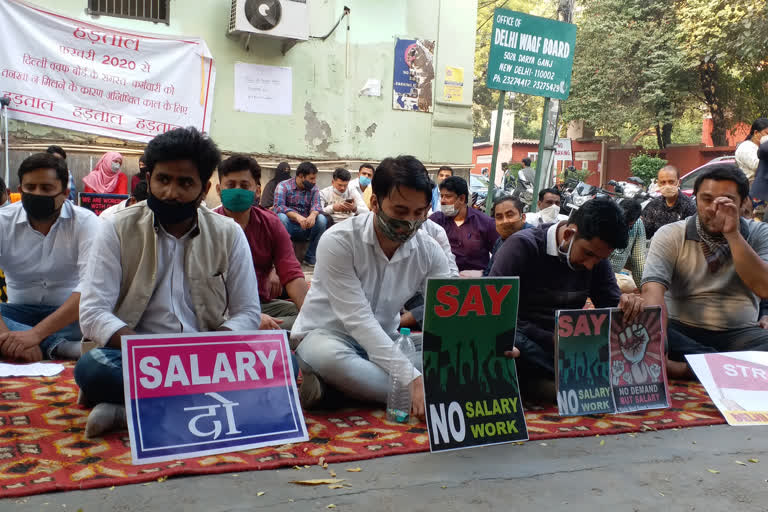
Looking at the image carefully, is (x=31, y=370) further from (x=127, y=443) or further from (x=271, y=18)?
(x=271, y=18)

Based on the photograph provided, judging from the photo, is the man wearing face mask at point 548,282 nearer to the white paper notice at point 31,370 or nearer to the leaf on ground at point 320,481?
the leaf on ground at point 320,481

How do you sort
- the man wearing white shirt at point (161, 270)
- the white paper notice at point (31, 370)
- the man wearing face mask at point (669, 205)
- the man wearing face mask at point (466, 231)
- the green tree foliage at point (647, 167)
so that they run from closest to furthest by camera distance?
1. the man wearing white shirt at point (161, 270)
2. the white paper notice at point (31, 370)
3. the man wearing face mask at point (466, 231)
4. the man wearing face mask at point (669, 205)
5. the green tree foliage at point (647, 167)

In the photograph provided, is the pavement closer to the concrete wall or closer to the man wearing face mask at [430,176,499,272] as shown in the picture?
the man wearing face mask at [430,176,499,272]

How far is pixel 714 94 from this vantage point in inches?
998

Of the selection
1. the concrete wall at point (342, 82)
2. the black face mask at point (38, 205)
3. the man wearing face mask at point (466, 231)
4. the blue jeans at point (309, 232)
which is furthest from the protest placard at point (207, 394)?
the concrete wall at point (342, 82)

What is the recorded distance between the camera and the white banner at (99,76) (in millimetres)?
9547

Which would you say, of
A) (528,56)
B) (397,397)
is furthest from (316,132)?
(397,397)

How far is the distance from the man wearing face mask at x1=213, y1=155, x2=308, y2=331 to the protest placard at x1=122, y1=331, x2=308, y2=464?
1.30 m

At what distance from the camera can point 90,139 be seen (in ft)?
33.8

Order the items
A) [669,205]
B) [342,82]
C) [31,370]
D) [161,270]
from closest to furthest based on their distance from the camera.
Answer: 1. [161,270]
2. [31,370]
3. [669,205]
4. [342,82]

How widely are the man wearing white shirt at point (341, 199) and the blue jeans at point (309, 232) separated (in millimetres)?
294

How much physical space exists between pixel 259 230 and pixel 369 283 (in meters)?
1.35

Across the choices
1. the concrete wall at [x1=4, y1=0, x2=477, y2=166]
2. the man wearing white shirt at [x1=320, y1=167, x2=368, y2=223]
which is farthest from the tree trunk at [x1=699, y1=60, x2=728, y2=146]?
the man wearing white shirt at [x1=320, y1=167, x2=368, y2=223]

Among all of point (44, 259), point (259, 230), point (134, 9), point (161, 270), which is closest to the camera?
point (161, 270)
